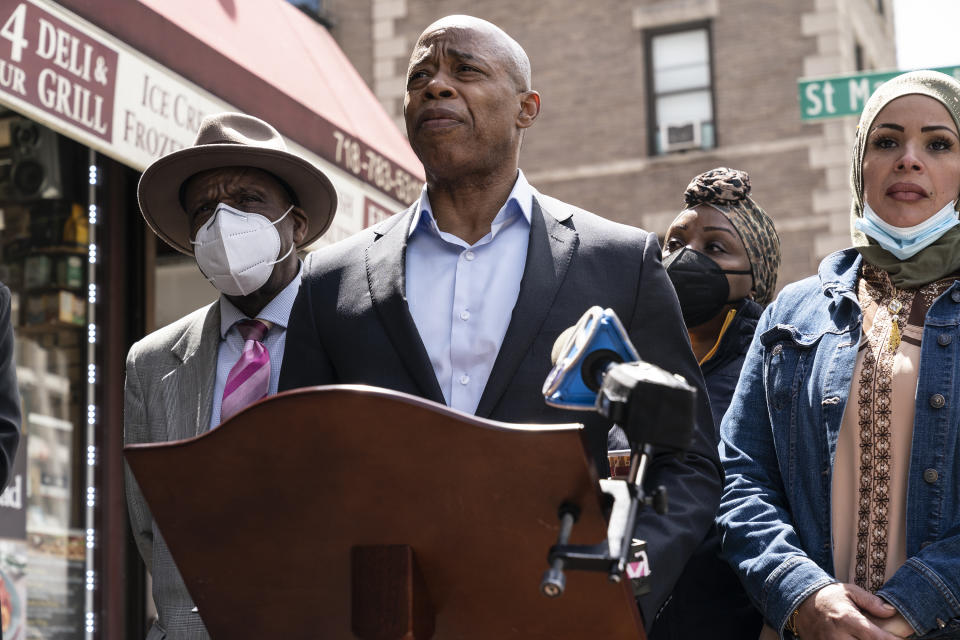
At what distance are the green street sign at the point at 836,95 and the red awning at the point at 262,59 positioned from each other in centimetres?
295

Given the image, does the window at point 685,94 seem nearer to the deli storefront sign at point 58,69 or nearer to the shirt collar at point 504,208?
the deli storefront sign at point 58,69

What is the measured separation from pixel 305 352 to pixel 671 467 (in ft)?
3.05

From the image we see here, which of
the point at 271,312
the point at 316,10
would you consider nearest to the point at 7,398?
the point at 271,312

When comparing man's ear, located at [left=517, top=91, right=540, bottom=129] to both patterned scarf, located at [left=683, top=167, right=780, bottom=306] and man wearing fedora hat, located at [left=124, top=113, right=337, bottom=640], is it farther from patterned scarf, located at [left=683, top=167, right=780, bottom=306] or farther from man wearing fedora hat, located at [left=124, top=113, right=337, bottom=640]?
patterned scarf, located at [left=683, top=167, right=780, bottom=306]

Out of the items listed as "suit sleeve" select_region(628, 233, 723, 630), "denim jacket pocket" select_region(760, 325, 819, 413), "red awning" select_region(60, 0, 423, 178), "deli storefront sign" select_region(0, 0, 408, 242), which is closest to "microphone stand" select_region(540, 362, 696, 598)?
"suit sleeve" select_region(628, 233, 723, 630)

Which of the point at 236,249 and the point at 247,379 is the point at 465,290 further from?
the point at 236,249

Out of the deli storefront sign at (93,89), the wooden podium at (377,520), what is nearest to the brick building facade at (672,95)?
the deli storefront sign at (93,89)

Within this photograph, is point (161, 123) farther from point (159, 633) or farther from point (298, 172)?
point (159, 633)

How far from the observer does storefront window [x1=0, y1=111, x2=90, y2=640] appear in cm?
788

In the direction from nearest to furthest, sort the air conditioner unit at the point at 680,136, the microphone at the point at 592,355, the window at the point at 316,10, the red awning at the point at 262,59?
the microphone at the point at 592,355
the red awning at the point at 262,59
the air conditioner unit at the point at 680,136
the window at the point at 316,10

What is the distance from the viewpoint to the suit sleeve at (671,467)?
108 inches

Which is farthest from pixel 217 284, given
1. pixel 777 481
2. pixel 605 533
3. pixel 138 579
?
pixel 138 579

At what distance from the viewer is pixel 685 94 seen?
1994cm

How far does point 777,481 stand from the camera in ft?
11.9
